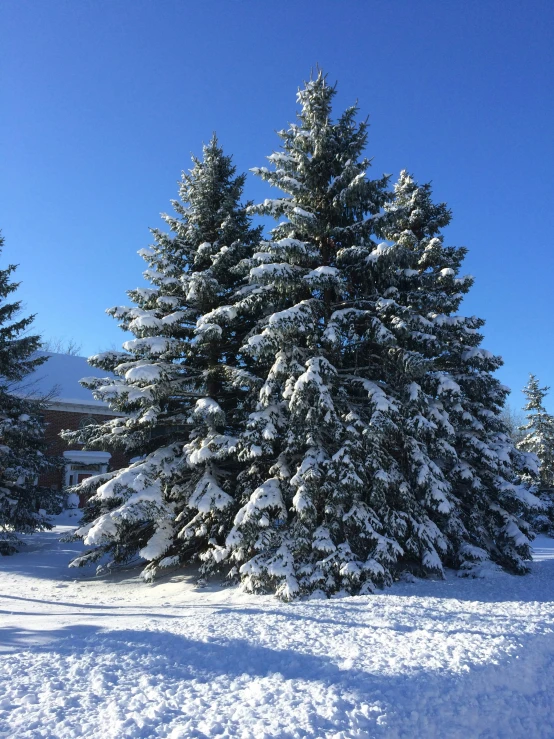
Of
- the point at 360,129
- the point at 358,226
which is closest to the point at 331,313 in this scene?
the point at 358,226

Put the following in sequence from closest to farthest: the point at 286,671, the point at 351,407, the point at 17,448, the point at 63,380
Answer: the point at 286,671
the point at 351,407
the point at 17,448
the point at 63,380

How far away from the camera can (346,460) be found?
10.0m

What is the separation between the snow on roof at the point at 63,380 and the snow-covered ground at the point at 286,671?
69.9ft

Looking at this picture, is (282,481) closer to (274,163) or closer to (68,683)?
(68,683)

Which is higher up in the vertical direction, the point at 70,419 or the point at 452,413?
the point at 70,419

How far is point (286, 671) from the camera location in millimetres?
5184

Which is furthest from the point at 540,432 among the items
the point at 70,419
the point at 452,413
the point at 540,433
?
the point at 70,419

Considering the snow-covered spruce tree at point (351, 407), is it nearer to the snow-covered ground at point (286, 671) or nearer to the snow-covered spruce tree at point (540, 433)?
the snow-covered ground at point (286, 671)

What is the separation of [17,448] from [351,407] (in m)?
12.1

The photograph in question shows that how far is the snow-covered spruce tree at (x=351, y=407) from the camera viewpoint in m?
10.1

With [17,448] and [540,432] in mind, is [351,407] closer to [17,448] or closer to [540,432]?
[17,448]

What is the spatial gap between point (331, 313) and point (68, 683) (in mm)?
9475

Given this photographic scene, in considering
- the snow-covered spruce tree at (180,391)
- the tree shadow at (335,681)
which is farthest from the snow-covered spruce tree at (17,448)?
the tree shadow at (335,681)

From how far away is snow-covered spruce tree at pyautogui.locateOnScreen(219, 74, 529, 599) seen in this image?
1008 centimetres
